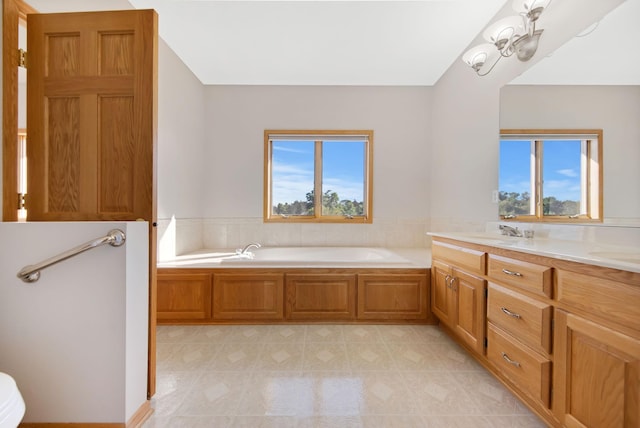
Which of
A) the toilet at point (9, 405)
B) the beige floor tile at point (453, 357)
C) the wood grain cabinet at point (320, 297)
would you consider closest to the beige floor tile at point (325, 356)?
the wood grain cabinet at point (320, 297)

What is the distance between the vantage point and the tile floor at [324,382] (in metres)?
1.30

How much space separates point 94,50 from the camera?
129cm

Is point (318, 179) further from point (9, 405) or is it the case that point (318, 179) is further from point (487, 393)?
point (9, 405)

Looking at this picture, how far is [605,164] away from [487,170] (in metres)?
0.87

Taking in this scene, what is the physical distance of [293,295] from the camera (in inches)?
91.9

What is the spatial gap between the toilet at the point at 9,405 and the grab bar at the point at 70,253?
400 millimetres

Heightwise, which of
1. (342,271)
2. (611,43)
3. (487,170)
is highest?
(611,43)

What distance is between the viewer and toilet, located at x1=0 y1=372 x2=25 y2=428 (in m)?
0.75

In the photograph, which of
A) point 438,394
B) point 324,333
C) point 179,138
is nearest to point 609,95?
point 438,394

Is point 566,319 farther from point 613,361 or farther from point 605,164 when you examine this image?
point 605,164

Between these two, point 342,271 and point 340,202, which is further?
point 340,202

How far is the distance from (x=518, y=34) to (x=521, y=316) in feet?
6.26

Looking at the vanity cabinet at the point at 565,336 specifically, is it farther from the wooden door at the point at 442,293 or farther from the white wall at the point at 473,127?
the white wall at the point at 473,127

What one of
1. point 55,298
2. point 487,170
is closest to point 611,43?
point 487,170
